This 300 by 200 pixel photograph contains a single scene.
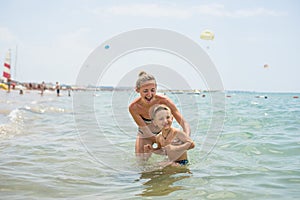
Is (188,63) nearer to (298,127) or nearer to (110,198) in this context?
(110,198)

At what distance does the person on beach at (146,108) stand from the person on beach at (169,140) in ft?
0.80

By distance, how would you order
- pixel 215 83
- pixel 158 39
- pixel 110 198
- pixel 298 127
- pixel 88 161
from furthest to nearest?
pixel 298 127, pixel 158 39, pixel 215 83, pixel 88 161, pixel 110 198

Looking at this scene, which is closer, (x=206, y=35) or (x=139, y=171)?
(x=139, y=171)

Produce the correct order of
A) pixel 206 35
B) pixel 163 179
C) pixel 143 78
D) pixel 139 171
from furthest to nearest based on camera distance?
pixel 206 35, pixel 143 78, pixel 139 171, pixel 163 179

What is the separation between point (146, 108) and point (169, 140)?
0.85 meters

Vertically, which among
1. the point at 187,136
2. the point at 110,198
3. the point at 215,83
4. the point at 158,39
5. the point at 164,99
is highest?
the point at 158,39

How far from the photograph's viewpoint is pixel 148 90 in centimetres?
527

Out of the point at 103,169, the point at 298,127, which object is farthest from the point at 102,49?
the point at 298,127

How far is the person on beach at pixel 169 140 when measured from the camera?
15.9 feet

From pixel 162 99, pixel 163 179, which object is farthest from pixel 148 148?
pixel 162 99

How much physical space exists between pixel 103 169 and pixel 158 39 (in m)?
3.91

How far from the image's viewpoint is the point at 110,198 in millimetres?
3670

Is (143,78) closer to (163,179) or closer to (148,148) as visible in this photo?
(148,148)

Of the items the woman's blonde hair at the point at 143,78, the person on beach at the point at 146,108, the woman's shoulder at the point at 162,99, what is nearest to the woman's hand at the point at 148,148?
the person on beach at the point at 146,108
